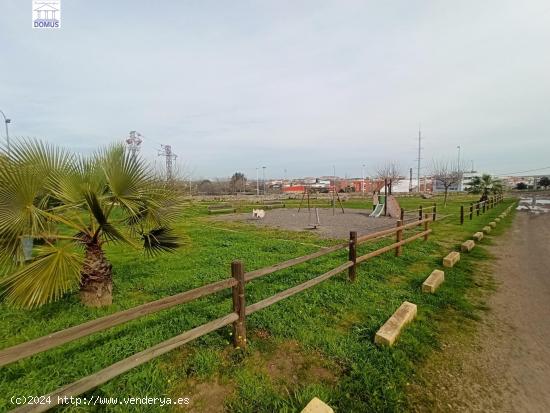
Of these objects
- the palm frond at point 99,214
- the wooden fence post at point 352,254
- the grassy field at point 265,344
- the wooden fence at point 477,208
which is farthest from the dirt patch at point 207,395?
the wooden fence at point 477,208

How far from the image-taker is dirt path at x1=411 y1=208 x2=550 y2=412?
2385 millimetres

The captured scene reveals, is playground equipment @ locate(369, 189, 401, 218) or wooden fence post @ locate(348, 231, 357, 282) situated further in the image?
playground equipment @ locate(369, 189, 401, 218)

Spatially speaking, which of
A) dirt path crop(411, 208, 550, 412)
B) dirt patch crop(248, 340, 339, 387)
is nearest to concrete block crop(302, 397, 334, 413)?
dirt patch crop(248, 340, 339, 387)

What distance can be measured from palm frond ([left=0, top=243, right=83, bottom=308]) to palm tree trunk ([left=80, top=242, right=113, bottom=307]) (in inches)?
22.9

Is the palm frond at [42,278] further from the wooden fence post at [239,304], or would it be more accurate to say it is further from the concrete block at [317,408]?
the concrete block at [317,408]

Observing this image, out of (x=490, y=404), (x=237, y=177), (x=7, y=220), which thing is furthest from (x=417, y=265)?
(x=237, y=177)

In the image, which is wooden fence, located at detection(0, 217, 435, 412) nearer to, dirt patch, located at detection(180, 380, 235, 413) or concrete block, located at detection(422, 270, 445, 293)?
dirt patch, located at detection(180, 380, 235, 413)

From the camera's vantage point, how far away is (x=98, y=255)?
391 centimetres

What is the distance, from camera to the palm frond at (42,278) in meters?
2.88

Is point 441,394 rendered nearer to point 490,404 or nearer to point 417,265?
point 490,404

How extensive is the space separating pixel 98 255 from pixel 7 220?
1078 mm

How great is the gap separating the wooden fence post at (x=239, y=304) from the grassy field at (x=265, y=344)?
135 millimetres

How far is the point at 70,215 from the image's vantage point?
3848mm

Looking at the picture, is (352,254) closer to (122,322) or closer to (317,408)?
(317,408)
